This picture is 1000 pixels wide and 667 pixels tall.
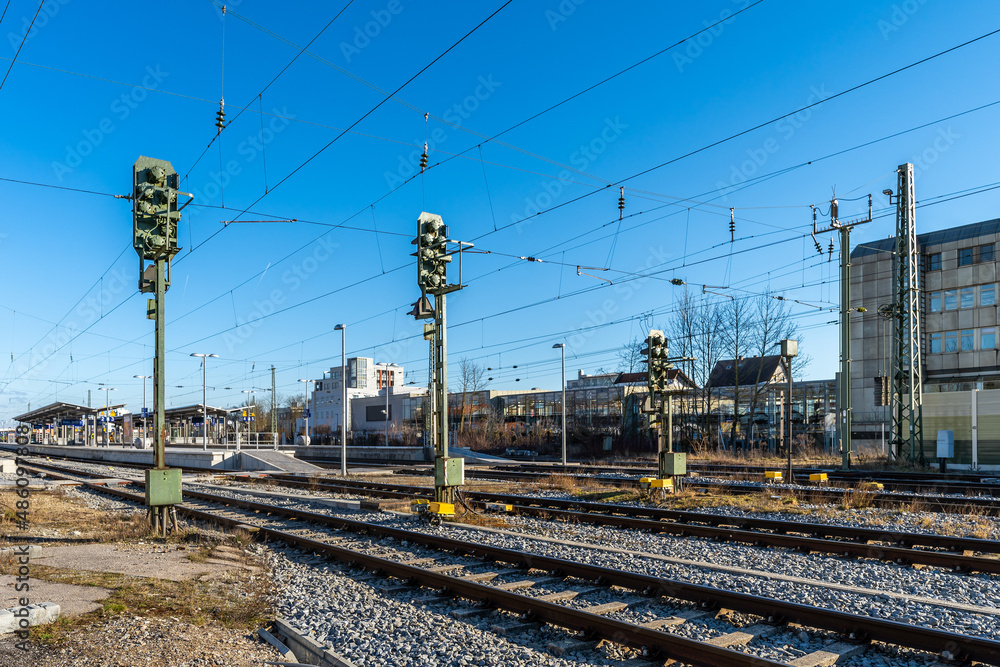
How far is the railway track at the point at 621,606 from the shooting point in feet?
19.1

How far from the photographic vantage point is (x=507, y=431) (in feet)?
194

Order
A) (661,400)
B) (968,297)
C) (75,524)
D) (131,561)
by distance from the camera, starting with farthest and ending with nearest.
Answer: (968,297)
(661,400)
(75,524)
(131,561)

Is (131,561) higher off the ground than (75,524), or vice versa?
(131,561)

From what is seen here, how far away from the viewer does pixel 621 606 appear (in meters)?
7.42

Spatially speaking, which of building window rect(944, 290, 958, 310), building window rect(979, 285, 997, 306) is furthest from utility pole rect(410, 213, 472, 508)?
building window rect(944, 290, 958, 310)

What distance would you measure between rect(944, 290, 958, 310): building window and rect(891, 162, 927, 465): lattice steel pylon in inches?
1140

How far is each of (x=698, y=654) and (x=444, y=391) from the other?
30.9 feet

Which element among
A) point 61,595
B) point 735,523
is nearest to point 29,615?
point 61,595

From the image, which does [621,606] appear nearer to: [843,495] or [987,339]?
[843,495]

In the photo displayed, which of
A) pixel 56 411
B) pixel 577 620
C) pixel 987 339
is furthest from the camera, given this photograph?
pixel 56 411

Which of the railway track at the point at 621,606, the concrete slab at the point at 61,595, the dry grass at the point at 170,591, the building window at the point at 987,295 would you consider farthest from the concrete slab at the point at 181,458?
the building window at the point at 987,295

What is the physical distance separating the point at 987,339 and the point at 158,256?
185 ft

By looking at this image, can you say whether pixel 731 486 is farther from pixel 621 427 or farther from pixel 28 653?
pixel 621 427

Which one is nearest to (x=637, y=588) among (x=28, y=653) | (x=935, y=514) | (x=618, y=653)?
(x=618, y=653)
